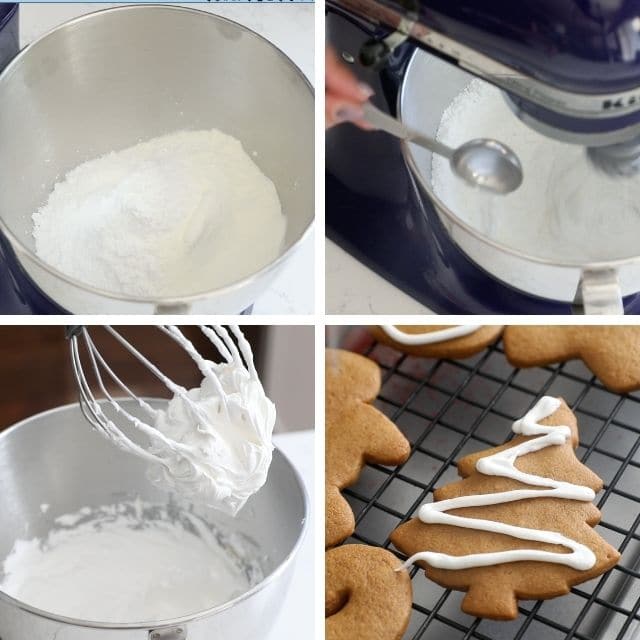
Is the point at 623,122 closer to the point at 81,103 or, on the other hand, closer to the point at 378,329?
the point at 378,329

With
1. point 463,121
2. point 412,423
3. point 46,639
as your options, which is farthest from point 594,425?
point 46,639

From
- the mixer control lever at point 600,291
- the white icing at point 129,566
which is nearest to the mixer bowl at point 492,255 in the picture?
the mixer control lever at point 600,291

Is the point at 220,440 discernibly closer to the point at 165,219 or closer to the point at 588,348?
the point at 165,219

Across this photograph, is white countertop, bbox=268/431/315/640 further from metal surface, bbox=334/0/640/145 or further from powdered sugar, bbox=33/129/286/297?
metal surface, bbox=334/0/640/145

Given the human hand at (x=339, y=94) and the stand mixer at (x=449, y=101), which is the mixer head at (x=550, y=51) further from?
the human hand at (x=339, y=94)

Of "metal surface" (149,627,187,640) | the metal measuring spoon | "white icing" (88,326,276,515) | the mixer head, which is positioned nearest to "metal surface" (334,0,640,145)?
the mixer head

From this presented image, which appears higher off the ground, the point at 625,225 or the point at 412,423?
the point at 625,225
